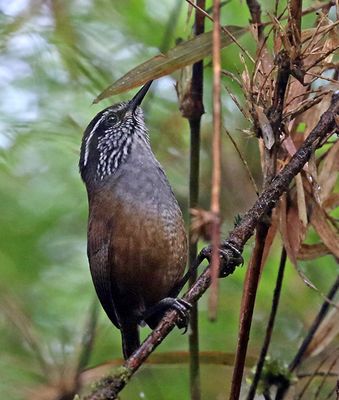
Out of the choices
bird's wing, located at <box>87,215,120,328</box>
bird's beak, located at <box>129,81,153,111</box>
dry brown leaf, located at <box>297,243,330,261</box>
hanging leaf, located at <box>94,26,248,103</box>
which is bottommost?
bird's wing, located at <box>87,215,120,328</box>

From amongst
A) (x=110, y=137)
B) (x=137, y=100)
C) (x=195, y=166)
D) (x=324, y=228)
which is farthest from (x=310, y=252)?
(x=110, y=137)

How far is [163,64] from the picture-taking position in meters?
2.70

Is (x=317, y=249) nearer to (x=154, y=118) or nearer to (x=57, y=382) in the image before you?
(x=57, y=382)

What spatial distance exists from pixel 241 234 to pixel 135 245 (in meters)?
1.05

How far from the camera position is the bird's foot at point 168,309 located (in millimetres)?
2706

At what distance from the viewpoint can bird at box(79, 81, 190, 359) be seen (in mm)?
3414

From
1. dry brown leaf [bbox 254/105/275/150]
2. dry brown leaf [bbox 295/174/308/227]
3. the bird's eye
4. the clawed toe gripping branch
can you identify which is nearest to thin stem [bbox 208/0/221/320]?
the clawed toe gripping branch

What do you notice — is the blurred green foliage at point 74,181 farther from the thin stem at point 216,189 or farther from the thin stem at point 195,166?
the thin stem at point 216,189

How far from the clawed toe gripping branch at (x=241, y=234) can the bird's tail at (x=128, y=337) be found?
103cm

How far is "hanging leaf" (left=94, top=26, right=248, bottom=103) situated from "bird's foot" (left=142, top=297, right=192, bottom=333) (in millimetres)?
699

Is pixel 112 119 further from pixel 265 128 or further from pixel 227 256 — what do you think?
pixel 265 128

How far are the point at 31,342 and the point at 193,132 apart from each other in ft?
3.74

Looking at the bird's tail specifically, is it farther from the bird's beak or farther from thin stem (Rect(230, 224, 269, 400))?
thin stem (Rect(230, 224, 269, 400))

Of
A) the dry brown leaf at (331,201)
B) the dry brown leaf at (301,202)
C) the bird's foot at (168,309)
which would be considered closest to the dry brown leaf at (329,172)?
the dry brown leaf at (331,201)
